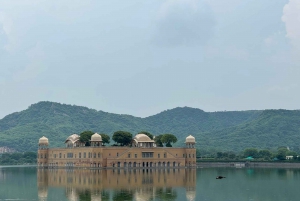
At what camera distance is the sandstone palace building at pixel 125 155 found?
326 feet

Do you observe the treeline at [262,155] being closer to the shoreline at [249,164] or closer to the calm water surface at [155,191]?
the shoreline at [249,164]

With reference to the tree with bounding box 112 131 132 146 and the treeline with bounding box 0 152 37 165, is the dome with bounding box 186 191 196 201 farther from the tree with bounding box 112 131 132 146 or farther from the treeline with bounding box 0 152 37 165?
the treeline with bounding box 0 152 37 165

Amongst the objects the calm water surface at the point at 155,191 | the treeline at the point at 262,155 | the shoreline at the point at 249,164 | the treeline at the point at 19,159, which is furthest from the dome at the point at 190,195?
the treeline at the point at 19,159

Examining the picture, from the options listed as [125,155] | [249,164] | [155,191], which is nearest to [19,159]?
[125,155]

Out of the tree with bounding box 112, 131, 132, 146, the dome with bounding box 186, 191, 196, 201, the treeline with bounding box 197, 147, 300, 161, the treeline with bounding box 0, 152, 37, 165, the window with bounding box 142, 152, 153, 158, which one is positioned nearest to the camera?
the dome with bounding box 186, 191, 196, 201

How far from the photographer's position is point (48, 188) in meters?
55.7

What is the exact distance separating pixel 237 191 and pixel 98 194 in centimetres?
1253

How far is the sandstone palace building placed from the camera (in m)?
99.4

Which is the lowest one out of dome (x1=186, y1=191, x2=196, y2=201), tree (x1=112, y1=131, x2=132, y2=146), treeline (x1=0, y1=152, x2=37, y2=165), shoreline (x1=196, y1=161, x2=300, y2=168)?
dome (x1=186, y1=191, x2=196, y2=201)

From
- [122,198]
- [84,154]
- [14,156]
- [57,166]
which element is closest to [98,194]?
[122,198]

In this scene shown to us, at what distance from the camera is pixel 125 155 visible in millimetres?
100750

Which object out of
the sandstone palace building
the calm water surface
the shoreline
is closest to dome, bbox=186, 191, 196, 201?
the calm water surface

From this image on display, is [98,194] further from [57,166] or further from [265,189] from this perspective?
[57,166]

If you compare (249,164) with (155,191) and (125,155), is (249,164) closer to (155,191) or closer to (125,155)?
(125,155)
